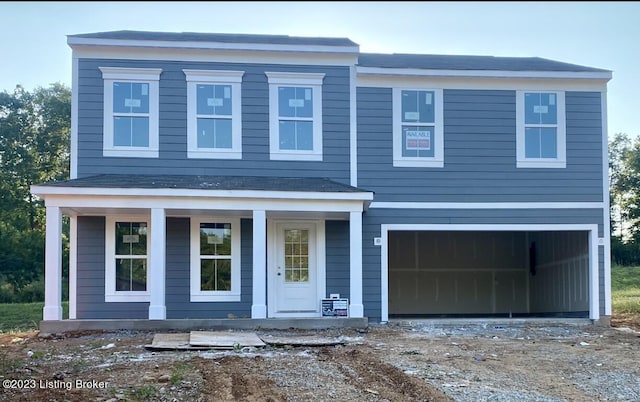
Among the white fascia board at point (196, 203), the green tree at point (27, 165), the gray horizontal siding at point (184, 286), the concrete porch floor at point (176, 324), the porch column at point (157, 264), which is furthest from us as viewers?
the green tree at point (27, 165)

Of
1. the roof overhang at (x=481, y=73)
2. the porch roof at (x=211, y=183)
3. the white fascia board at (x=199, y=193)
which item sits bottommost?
the white fascia board at (x=199, y=193)

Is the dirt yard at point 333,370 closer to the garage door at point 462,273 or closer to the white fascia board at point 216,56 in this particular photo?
the white fascia board at point 216,56

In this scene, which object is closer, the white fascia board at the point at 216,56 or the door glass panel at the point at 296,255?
the white fascia board at the point at 216,56

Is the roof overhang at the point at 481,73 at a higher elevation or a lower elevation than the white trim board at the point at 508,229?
higher

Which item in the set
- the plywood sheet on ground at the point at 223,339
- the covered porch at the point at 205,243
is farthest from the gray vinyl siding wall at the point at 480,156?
the plywood sheet on ground at the point at 223,339

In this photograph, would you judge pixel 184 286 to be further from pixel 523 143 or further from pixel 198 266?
pixel 523 143

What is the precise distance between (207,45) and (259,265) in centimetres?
448

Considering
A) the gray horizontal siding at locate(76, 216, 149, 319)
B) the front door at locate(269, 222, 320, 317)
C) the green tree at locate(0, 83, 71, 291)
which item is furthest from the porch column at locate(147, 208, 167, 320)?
the green tree at locate(0, 83, 71, 291)

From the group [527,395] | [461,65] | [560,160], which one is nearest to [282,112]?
[461,65]

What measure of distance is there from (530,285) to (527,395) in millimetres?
12542

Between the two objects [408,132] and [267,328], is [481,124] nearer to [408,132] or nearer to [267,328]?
[408,132]

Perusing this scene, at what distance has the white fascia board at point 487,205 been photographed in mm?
14797

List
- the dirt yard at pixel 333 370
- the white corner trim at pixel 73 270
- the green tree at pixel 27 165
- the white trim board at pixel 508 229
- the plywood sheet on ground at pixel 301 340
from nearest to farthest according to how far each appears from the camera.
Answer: the dirt yard at pixel 333 370, the plywood sheet on ground at pixel 301 340, the white corner trim at pixel 73 270, the white trim board at pixel 508 229, the green tree at pixel 27 165

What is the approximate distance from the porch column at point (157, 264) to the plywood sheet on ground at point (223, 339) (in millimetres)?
1572
